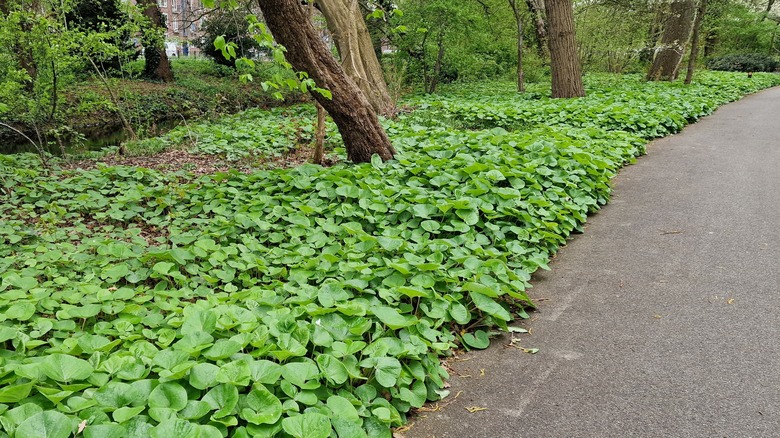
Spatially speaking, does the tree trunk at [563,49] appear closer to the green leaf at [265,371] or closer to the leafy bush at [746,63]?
the green leaf at [265,371]

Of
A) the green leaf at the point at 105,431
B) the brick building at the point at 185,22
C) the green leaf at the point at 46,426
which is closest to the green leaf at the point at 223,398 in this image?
the green leaf at the point at 105,431

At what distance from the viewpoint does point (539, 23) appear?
16281mm

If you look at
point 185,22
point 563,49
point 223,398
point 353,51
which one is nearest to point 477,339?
point 223,398

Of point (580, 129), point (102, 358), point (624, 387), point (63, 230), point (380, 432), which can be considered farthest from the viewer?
Result: point (580, 129)

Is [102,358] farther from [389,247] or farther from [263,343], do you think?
[389,247]

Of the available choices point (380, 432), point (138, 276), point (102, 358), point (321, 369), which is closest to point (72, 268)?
point (138, 276)

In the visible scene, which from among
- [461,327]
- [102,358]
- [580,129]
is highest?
[580,129]

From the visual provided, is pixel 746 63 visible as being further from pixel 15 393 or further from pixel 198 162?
pixel 15 393

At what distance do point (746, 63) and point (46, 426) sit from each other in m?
28.2

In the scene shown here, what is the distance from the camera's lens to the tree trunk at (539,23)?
15.8 meters

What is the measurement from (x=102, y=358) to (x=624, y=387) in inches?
91.0

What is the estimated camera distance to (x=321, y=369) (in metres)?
2.06

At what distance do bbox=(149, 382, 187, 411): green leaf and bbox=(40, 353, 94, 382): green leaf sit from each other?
32 centimetres

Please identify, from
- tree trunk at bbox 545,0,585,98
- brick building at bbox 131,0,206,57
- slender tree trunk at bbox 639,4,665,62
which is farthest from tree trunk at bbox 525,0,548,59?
brick building at bbox 131,0,206,57
